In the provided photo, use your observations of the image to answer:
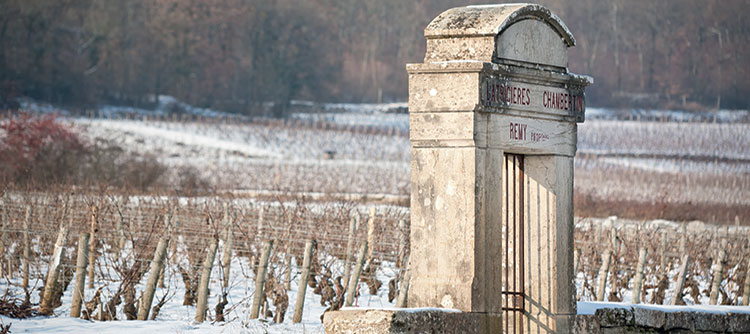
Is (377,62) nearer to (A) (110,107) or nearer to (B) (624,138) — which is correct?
(A) (110,107)

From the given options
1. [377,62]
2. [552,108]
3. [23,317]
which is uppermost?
[377,62]

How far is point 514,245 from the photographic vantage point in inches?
347

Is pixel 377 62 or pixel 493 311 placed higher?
pixel 377 62

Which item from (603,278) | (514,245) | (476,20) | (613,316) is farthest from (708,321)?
(603,278)

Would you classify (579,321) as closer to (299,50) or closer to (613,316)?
(613,316)

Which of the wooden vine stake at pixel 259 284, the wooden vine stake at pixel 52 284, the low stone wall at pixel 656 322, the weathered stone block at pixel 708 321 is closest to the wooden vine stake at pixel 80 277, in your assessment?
the wooden vine stake at pixel 52 284

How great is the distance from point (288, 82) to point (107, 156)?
39.1 metres

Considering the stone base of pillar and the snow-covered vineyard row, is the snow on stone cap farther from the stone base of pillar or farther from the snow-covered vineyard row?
the snow-covered vineyard row

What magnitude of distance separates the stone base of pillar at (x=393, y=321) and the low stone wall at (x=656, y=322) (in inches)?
68.3

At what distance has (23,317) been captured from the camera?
12.4m

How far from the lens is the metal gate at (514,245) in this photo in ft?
28.8

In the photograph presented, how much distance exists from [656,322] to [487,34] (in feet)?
10.0

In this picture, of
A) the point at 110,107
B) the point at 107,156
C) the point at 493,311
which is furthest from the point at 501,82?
the point at 110,107

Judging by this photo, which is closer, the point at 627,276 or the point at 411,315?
the point at 411,315
